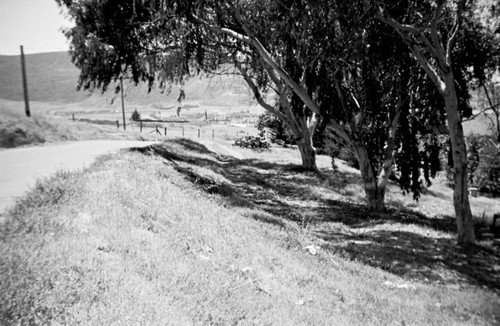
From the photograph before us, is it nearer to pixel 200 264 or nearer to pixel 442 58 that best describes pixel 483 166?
pixel 442 58

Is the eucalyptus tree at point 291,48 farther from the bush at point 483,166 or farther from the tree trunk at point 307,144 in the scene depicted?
the bush at point 483,166

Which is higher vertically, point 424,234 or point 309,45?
point 309,45

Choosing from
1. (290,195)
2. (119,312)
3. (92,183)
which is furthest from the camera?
(290,195)

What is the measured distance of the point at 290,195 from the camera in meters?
18.0

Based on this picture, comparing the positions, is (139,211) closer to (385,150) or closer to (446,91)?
(446,91)

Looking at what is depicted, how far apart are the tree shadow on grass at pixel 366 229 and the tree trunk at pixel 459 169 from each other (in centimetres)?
48

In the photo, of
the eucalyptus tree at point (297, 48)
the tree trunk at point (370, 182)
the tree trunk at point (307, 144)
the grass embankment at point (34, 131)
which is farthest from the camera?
the tree trunk at point (307, 144)

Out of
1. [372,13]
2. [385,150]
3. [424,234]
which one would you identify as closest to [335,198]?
[385,150]

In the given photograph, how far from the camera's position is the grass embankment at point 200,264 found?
4.18m

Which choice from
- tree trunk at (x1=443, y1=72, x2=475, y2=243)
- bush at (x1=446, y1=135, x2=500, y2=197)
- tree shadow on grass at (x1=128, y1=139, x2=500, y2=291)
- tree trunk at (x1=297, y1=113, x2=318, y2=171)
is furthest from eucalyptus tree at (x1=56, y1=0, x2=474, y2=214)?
bush at (x1=446, y1=135, x2=500, y2=197)

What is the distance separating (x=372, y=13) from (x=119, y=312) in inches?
369

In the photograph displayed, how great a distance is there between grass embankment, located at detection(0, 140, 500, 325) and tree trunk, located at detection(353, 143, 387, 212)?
9.77 feet

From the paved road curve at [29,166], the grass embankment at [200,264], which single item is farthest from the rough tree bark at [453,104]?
the paved road curve at [29,166]

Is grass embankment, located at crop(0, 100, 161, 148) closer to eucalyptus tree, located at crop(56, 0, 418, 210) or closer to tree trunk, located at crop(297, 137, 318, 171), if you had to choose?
eucalyptus tree, located at crop(56, 0, 418, 210)
